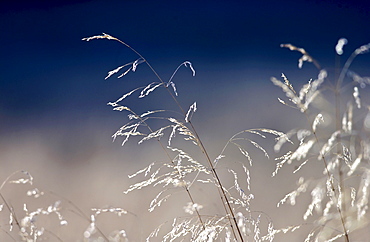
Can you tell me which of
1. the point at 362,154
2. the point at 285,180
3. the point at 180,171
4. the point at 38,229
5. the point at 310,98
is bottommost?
the point at 285,180

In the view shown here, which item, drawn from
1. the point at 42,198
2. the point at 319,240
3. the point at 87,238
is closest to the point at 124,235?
the point at 87,238

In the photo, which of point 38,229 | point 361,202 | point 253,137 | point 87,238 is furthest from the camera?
point 253,137

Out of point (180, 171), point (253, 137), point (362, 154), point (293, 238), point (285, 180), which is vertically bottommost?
point (293, 238)

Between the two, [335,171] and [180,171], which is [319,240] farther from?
[180,171]

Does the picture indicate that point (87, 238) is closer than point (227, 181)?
Yes

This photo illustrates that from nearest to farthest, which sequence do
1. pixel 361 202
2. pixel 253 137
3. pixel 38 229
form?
1. pixel 361 202
2. pixel 38 229
3. pixel 253 137

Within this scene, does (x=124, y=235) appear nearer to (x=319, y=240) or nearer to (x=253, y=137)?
(x=319, y=240)

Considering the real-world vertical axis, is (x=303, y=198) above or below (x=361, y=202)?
below

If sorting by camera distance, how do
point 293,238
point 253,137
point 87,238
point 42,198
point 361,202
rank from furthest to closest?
point 42,198 → point 253,137 → point 293,238 → point 87,238 → point 361,202

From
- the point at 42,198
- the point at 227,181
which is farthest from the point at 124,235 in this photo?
the point at 42,198
